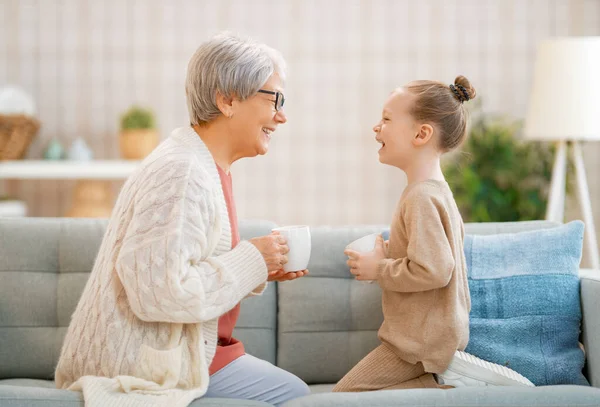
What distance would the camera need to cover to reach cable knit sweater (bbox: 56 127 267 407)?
1.62 m

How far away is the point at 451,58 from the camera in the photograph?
468cm

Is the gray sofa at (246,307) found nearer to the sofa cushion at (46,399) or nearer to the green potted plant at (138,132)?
the sofa cushion at (46,399)

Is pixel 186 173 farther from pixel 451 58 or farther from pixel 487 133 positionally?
pixel 451 58

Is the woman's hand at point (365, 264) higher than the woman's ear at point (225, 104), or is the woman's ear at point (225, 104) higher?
the woman's ear at point (225, 104)

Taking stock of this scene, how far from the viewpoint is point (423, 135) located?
76.4 inches

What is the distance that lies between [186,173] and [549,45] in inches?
86.9

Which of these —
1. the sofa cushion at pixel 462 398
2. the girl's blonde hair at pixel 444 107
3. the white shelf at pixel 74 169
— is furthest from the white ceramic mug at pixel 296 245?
the white shelf at pixel 74 169

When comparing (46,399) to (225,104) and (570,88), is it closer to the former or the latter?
(225,104)

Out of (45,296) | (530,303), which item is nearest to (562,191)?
(530,303)

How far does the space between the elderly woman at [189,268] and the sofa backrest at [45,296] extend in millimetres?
378

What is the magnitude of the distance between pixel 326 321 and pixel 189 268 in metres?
0.75

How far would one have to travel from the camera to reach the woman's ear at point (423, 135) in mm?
1934

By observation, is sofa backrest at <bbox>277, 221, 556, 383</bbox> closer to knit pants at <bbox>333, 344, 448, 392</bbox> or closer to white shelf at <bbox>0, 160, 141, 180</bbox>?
knit pants at <bbox>333, 344, 448, 392</bbox>

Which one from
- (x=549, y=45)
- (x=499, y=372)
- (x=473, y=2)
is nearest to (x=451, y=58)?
(x=473, y=2)
